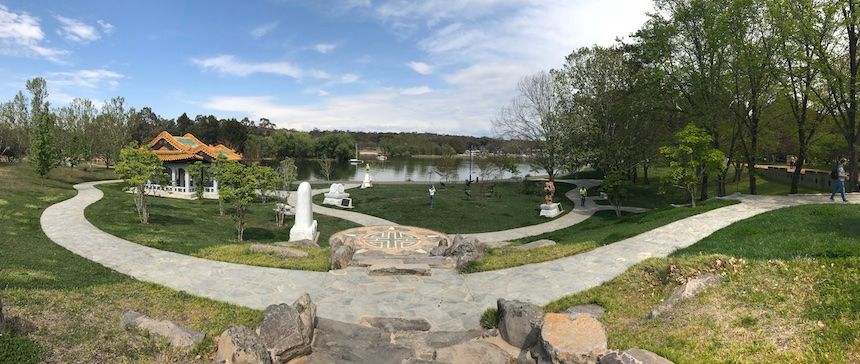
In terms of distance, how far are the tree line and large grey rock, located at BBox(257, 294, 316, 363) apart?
18540 millimetres

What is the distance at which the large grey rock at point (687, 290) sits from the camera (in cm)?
767

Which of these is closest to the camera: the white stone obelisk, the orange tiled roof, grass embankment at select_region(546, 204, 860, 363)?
grass embankment at select_region(546, 204, 860, 363)

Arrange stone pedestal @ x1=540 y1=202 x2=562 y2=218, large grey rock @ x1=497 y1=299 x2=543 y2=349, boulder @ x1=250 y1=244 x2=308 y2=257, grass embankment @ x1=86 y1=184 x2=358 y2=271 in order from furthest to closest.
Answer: stone pedestal @ x1=540 y1=202 x2=562 y2=218, boulder @ x1=250 y1=244 x2=308 y2=257, grass embankment @ x1=86 y1=184 x2=358 y2=271, large grey rock @ x1=497 y1=299 x2=543 y2=349

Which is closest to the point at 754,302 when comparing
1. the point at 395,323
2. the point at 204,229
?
the point at 395,323

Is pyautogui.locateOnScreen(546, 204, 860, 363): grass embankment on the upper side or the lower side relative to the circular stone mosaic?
upper

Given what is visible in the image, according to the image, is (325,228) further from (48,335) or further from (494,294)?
(48,335)

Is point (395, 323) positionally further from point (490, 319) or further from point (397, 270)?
point (397, 270)

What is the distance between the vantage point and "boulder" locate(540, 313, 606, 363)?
580 cm

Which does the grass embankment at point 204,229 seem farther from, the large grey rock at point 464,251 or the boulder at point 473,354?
the boulder at point 473,354

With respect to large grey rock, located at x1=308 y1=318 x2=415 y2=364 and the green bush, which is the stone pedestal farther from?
large grey rock, located at x1=308 y1=318 x2=415 y2=364

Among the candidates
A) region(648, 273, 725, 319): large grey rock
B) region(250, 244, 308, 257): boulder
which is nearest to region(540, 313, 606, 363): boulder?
region(648, 273, 725, 319): large grey rock

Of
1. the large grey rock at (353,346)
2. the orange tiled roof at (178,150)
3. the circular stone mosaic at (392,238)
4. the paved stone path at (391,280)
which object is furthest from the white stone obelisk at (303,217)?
the orange tiled roof at (178,150)

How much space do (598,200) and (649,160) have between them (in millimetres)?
5961

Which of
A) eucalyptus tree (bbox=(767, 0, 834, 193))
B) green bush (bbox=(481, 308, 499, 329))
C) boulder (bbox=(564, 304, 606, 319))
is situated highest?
eucalyptus tree (bbox=(767, 0, 834, 193))
